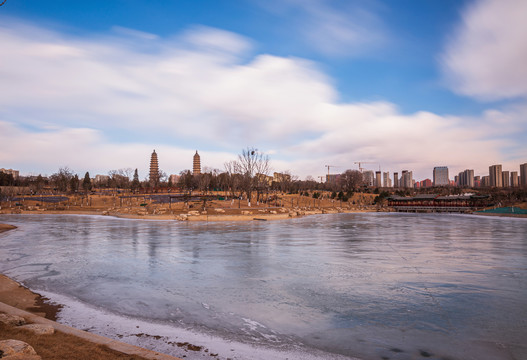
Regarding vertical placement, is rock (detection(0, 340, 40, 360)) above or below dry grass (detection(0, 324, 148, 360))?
above

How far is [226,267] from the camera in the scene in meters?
16.3

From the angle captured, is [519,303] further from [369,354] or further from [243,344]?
[243,344]

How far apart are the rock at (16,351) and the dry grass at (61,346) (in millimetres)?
212

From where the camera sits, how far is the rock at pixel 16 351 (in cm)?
511

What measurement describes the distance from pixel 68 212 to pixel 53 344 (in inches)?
2644

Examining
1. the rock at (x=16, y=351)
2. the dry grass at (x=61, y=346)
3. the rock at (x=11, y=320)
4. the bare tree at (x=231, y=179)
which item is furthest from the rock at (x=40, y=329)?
the bare tree at (x=231, y=179)

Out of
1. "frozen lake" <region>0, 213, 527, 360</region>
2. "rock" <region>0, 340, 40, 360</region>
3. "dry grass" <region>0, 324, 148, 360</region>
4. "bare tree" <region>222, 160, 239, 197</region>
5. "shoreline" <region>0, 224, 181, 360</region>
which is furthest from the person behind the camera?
"bare tree" <region>222, 160, 239, 197</region>

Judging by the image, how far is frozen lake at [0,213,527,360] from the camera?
7.62 m

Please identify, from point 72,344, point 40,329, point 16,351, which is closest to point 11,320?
point 40,329

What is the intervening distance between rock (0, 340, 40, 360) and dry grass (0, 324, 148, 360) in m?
0.21

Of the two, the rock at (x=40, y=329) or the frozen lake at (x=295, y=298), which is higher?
the rock at (x=40, y=329)

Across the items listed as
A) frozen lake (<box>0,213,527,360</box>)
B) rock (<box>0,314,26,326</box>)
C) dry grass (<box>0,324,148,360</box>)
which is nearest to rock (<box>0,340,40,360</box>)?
dry grass (<box>0,324,148,360</box>)

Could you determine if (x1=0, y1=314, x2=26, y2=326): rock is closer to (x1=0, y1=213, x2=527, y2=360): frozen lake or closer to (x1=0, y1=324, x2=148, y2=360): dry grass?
(x1=0, y1=324, x2=148, y2=360): dry grass

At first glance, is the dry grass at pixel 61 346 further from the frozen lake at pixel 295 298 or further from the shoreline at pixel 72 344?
the frozen lake at pixel 295 298
